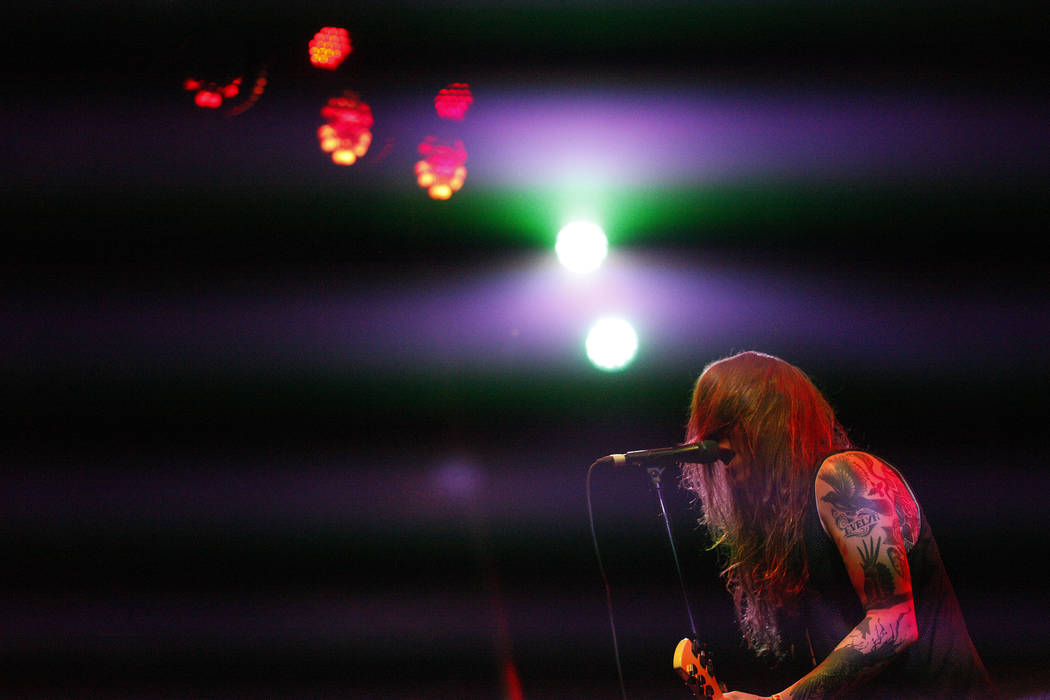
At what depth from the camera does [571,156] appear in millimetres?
3125

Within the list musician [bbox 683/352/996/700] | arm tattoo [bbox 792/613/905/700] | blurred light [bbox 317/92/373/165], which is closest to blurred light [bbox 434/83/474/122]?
blurred light [bbox 317/92/373/165]

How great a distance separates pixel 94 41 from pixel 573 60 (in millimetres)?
1729

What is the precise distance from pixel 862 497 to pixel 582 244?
191 centimetres

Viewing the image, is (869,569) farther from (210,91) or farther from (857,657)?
(210,91)

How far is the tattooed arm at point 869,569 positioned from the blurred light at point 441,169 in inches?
82.0

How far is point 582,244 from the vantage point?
10.7ft

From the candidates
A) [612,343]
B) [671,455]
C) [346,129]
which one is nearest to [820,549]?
[671,455]

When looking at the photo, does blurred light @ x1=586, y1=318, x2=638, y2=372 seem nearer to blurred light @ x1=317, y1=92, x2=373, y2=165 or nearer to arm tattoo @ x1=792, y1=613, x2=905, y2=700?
blurred light @ x1=317, y1=92, x2=373, y2=165

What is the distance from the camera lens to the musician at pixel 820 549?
1.53 metres

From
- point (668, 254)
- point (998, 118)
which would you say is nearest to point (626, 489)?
point (668, 254)

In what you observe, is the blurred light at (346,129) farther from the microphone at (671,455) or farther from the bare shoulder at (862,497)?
the bare shoulder at (862,497)

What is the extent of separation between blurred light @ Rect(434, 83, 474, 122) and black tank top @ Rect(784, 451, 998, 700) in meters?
2.07

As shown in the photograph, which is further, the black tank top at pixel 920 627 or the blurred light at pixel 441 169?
the blurred light at pixel 441 169

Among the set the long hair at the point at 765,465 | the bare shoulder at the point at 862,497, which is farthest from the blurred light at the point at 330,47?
the bare shoulder at the point at 862,497
